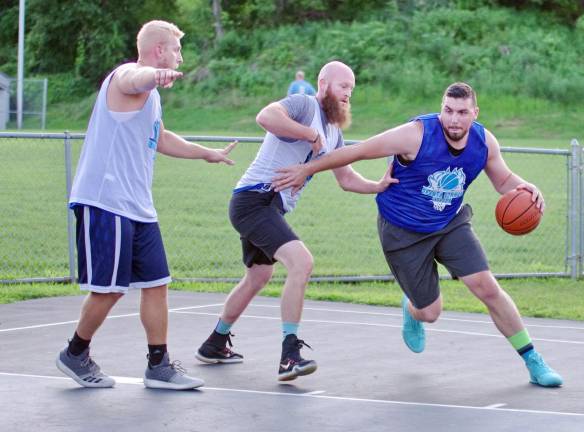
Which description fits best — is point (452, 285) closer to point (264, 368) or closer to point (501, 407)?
point (264, 368)

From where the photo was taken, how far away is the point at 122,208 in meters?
7.14

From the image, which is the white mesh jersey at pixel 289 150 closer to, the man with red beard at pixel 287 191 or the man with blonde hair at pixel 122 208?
the man with red beard at pixel 287 191

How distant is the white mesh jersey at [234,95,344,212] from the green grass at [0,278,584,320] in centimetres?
406

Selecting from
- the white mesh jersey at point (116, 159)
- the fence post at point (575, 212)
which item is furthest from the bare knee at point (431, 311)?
the fence post at point (575, 212)

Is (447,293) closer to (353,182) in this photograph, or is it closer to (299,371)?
(353,182)

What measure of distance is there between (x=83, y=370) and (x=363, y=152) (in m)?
2.12

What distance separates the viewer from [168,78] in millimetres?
6559

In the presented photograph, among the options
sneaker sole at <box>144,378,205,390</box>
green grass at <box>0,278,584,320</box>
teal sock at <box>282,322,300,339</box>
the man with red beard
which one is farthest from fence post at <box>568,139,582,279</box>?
sneaker sole at <box>144,378,205,390</box>

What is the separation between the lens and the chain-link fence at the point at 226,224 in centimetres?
1404

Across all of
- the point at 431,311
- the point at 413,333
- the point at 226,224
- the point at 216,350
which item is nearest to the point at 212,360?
the point at 216,350

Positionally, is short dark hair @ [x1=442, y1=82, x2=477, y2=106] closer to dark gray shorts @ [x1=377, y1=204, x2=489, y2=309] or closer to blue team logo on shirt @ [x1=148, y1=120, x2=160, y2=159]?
dark gray shorts @ [x1=377, y1=204, x2=489, y2=309]

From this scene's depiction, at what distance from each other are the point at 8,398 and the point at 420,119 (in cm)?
301

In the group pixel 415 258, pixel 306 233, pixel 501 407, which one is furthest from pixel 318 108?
pixel 306 233

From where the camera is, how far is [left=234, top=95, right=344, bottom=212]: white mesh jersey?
7914 millimetres
